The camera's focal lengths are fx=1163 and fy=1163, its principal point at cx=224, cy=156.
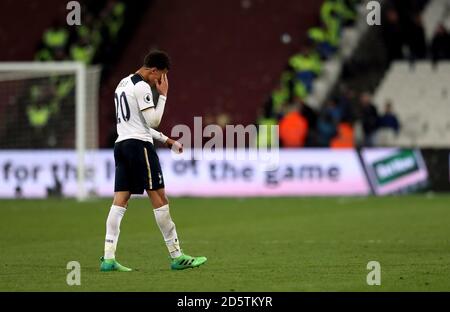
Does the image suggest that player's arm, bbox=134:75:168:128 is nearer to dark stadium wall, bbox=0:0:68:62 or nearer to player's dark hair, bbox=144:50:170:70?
player's dark hair, bbox=144:50:170:70

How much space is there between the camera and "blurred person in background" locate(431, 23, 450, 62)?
984 inches

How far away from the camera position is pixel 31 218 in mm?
17703

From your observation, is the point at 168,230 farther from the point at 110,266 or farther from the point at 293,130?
the point at 293,130

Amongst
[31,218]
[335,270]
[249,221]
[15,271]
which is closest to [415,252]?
[335,270]

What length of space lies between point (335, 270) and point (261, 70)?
18587 millimetres

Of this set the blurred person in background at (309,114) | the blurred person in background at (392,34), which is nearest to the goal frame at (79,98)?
the blurred person in background at (309,114)

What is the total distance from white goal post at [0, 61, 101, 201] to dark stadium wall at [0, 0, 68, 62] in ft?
17.4

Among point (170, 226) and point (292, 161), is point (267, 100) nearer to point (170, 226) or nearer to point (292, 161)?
point (292, 161)

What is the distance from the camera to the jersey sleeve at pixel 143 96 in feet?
34.1

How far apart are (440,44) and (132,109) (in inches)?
623

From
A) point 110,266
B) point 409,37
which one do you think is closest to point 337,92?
point 409,37

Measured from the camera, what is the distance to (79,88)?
22.3 m

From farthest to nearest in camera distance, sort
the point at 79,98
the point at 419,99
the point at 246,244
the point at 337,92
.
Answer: the point at 337,92, the point at 419,99, the point at 79,98, the point at 246,244

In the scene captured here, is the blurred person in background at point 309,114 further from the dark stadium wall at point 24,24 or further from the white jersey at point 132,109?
the white jersey at point 132,109
